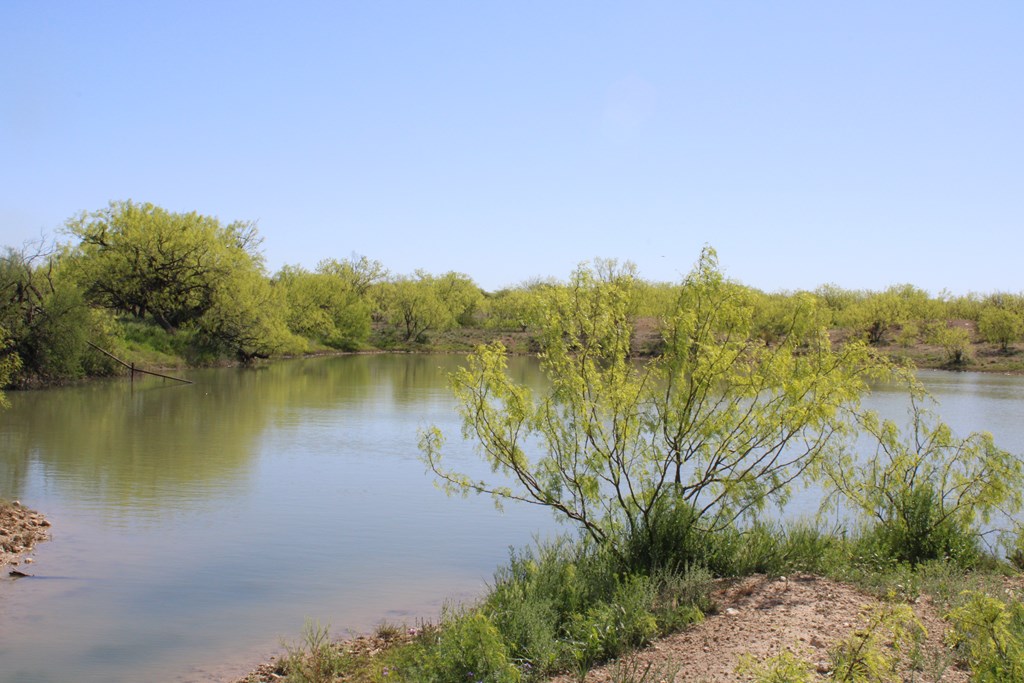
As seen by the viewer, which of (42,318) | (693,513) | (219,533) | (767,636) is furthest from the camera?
(42,318)

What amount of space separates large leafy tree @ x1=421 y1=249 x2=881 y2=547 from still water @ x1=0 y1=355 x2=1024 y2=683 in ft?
7.17

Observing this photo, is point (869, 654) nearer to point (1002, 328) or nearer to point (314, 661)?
point (314, 661)

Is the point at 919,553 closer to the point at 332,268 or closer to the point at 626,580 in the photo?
the point at 626,580

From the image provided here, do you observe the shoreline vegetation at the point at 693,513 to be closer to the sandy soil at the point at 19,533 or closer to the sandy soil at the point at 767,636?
the sandy soil at the point at 767,636

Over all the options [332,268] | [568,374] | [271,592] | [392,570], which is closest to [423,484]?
[392,570]

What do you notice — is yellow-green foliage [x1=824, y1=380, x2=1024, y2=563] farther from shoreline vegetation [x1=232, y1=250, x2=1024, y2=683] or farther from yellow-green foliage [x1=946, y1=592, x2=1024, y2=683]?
yellow-green foliage [x1=946, y1=592, x2=1024, y2=683]

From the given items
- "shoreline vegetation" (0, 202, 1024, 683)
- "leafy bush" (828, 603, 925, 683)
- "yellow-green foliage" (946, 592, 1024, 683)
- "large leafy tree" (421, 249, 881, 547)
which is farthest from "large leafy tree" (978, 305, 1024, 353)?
"leafy bush" (828, 603, 925, 683)

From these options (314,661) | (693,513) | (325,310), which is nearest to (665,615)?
(693,513)

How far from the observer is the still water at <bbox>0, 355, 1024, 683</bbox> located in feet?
28.6

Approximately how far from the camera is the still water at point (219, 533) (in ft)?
28.6

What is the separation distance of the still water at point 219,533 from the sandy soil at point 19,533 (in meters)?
0.23

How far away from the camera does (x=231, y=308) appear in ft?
147

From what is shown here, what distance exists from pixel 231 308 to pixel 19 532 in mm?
34166

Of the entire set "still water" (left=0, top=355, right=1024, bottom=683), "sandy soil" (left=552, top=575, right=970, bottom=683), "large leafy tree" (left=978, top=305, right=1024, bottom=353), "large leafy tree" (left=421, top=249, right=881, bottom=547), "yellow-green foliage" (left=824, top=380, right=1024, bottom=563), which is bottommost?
"still water" (left=0, top=355, right=1024, bottom=683)
